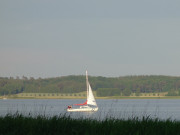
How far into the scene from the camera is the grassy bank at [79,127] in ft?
55.1

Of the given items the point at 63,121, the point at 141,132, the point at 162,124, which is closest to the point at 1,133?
the point at 63,121

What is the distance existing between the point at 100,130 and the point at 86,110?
78.1 metres

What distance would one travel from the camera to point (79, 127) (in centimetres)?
1775

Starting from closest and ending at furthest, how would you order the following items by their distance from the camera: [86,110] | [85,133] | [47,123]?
[85,133] < [47,123] < [86,110]

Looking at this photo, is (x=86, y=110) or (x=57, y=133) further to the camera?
(x=86, y=110)

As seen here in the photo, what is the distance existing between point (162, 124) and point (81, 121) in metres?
3.53

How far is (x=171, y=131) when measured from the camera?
1722 cm

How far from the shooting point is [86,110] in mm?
94812

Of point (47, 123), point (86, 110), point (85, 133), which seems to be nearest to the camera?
point (85, 133)

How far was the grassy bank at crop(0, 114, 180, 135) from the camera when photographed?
1678 centimetres

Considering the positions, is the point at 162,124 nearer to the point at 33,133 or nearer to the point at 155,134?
the point at 155,134

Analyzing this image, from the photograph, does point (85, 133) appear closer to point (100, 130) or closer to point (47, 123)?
point (100, 130)

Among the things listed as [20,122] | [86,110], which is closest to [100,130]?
[20,122]

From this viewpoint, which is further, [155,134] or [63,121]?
[63,121]
